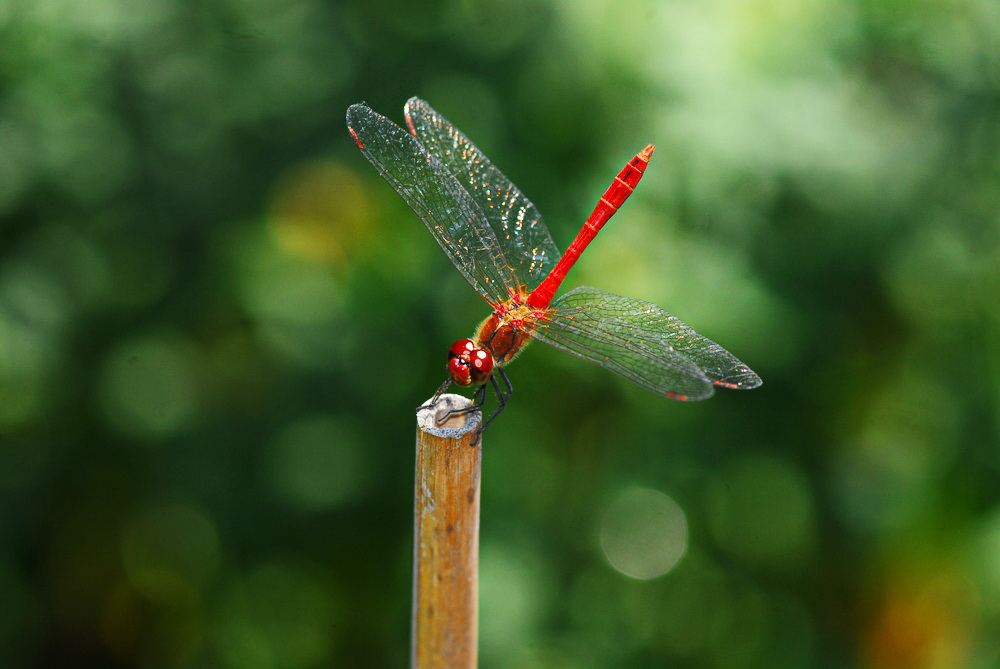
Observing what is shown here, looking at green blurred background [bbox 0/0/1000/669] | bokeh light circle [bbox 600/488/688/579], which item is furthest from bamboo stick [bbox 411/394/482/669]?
bokeh light circle [bbox 600/488/688/579]

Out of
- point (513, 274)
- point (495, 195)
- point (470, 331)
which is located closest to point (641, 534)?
point (470, 331)

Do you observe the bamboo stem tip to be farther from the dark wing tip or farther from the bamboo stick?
the dark wing tip

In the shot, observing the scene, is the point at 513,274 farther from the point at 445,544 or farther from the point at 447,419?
the point at 445,544

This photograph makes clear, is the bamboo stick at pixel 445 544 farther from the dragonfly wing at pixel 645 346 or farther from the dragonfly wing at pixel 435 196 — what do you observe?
the dragonfly wing at pixel 435 196

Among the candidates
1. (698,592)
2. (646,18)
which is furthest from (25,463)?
(646,18)

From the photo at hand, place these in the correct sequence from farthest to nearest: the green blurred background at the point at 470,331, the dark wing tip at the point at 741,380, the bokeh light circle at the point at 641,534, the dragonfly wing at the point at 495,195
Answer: the bokeh light circle at the point at 641,534, the green blurred background at the point at 470,331, the dragonfly wing at the point at 495,195, the dark wing tip at the point at 741,380

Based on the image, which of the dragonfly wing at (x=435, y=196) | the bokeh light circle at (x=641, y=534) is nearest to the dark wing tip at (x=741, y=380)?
the dragonfly wing at (x=435, y=196)
